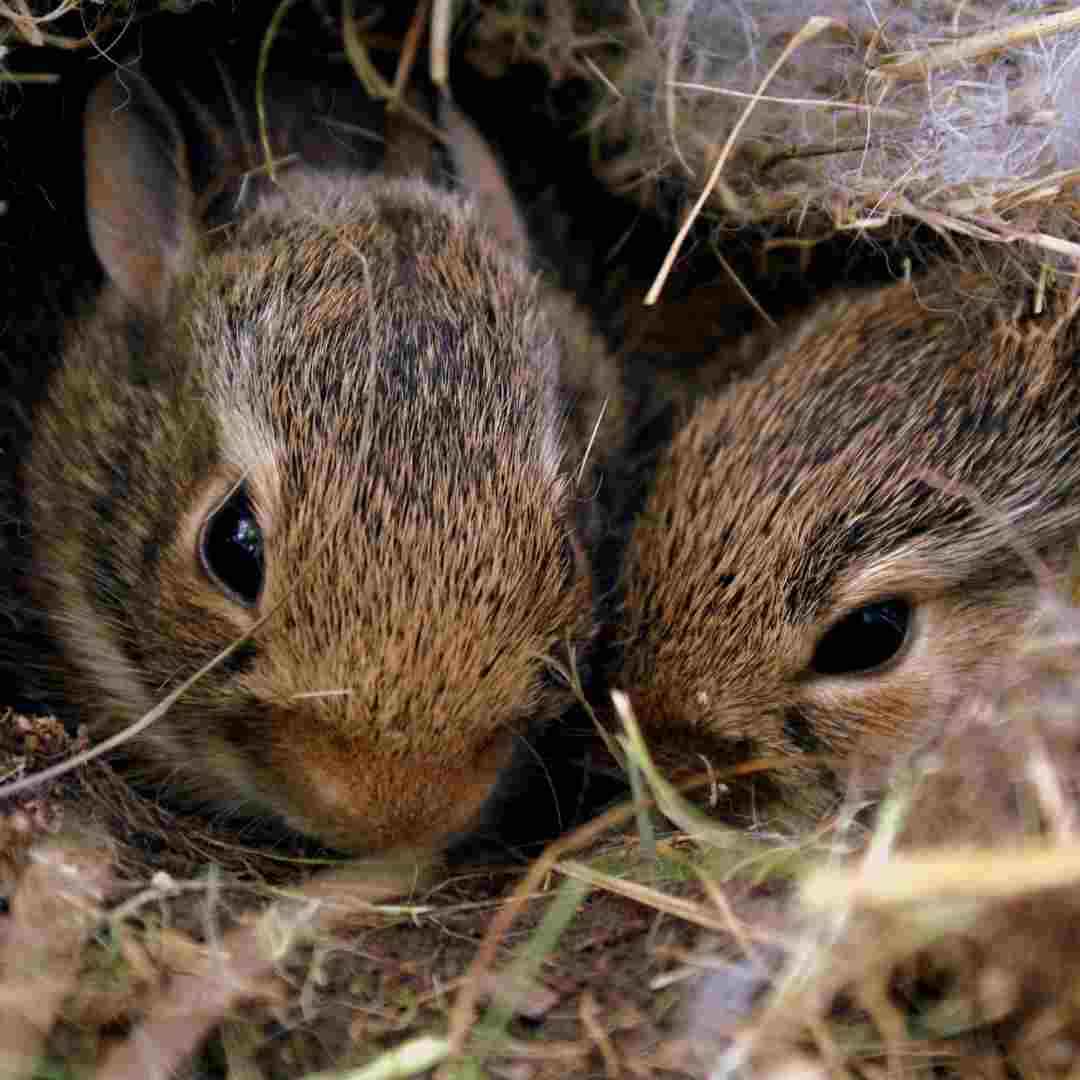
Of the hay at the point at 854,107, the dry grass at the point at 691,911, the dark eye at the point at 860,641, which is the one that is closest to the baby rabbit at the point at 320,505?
the dry grass at the point at 691,911

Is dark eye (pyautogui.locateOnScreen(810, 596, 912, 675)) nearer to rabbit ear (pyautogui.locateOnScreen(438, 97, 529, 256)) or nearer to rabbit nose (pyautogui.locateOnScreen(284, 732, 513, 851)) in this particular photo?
rabbit nose (pyautogui.locateOnScreen(284, 732, 513, 851))

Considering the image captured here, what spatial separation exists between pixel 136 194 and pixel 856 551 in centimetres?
170

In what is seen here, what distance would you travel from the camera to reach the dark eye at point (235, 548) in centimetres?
228

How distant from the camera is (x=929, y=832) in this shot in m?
1.77

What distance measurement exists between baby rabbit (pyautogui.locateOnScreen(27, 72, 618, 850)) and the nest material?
58 cm

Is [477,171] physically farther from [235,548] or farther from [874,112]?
[235,548]

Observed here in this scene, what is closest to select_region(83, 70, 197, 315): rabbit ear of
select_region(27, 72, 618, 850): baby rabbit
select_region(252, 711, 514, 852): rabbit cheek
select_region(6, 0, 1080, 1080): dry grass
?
select_region(27, 72, 618, 850): baby rabbit

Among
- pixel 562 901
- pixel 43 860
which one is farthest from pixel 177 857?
pixel 562 901

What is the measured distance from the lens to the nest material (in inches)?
103

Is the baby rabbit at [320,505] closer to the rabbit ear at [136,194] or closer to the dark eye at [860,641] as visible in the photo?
the rabbit ear at [136,194]

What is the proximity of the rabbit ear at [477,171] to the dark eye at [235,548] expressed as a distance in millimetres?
1114

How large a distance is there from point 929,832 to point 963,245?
1.49 metres

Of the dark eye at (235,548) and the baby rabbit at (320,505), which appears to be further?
the dark eye at (235,548)

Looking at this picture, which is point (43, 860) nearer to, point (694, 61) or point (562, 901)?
point (562, 901)
